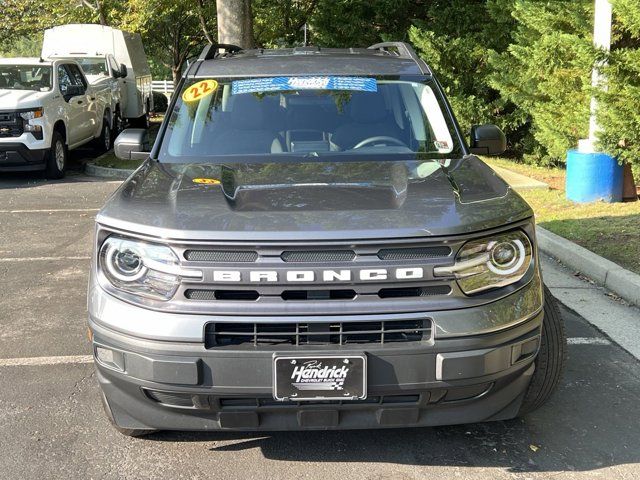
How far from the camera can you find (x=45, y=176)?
38.4ft

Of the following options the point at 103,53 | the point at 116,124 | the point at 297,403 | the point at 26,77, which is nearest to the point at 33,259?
the point at 297,403

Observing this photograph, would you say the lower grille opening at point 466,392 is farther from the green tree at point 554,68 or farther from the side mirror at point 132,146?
the green tree at point 554,68

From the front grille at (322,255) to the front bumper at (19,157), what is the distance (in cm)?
923

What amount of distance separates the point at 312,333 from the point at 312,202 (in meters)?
0.58

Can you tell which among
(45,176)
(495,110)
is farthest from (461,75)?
(45,176)

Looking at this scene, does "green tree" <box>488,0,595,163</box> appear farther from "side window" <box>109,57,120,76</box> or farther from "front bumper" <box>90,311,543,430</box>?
"side window" <box>109,57,120,76</box>

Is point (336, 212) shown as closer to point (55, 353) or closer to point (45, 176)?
point (55, 353)

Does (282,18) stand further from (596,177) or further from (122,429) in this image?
(122,429)

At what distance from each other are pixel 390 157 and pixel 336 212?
1105mm

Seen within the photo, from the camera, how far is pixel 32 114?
10.8m

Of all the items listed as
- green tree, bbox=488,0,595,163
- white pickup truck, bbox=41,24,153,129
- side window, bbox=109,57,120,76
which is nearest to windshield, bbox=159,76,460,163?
green tree, bbox=488,0,595,163

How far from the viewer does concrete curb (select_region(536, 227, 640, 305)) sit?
530 centimetres

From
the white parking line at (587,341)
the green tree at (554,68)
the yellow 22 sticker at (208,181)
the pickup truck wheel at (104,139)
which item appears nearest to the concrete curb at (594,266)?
the white parking line at (587,341)

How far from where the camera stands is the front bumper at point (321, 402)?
2678 mm
